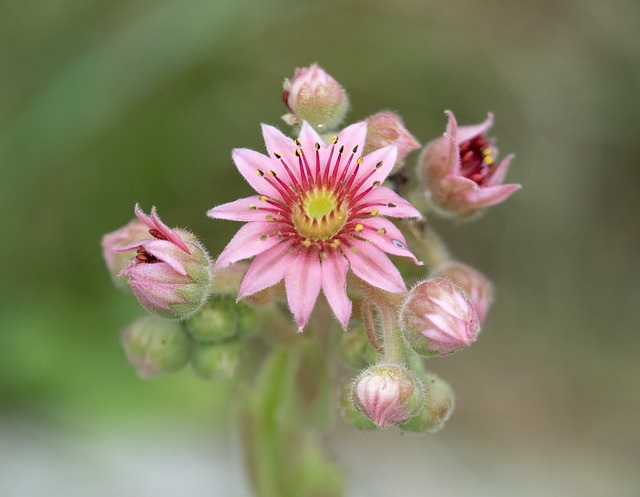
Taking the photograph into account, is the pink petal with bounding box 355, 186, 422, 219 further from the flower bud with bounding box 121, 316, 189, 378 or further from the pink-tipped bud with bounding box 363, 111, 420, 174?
the flower bud with bounding box 121, 316, 189, 378

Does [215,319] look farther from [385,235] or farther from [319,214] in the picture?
[385,235]

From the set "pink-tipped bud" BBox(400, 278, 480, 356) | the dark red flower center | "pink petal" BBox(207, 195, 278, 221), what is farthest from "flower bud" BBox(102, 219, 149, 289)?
the dark red flower center

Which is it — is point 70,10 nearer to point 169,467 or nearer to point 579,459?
point 169,467

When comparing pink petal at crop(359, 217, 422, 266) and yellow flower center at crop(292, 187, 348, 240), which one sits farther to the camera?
yellow flower center at crop(292, 187, 348, 240)

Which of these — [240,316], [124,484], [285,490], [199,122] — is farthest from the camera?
[199,122]

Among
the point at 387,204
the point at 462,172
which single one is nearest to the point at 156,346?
the point at 387,204

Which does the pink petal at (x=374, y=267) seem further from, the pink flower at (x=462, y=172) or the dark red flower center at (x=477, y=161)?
the dark red flower center at (x=477, y=161)

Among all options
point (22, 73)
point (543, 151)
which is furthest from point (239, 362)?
point (543, 151)
